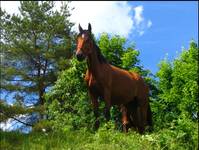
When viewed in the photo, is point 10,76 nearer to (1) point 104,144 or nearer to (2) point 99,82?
(2) point 99,82

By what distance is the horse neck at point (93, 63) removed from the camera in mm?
14883

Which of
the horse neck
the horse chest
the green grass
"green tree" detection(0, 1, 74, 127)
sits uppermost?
"green tree" detection(0, 1, 74, 127)

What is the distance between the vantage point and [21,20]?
40125 mm

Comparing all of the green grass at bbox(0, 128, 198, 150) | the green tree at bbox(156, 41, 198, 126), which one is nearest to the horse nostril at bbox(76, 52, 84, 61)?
the green grass at bbox(0, 128, 198, 150)

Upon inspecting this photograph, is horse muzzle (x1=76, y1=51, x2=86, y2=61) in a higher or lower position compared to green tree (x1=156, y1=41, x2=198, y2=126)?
lower

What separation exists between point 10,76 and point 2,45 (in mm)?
2274

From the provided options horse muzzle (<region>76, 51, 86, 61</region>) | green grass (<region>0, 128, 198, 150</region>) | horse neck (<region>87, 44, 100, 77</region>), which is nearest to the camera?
green grass (<region>0, 128, 198, 150</region>)

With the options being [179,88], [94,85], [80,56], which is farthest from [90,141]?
[179,88]

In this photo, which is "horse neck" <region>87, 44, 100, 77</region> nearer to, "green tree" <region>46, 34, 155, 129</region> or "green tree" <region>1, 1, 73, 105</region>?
"green tree" <region>46, 34, 155, 129</region>

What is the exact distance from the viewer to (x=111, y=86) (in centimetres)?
1534

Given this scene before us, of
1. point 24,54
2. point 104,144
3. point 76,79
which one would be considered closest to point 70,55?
point 24,54

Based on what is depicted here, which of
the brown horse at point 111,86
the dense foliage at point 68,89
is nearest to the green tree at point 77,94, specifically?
the dense foliage at point 68,89

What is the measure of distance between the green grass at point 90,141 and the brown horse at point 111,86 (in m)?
1.22

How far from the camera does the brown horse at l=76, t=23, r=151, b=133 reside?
14625 millimetres
